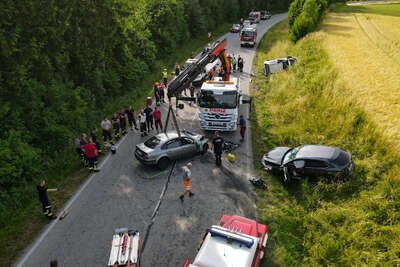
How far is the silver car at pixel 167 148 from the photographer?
15484mm

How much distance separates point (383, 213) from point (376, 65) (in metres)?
17.9

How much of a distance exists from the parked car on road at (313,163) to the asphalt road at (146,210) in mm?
1690

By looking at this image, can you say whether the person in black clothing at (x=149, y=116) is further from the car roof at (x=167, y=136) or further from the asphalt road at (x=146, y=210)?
the car roof at (x=167, y=136)

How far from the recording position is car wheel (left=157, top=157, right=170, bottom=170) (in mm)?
15654

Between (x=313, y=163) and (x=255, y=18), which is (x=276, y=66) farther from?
(x=255, y=18)

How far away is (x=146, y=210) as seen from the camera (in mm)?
12883

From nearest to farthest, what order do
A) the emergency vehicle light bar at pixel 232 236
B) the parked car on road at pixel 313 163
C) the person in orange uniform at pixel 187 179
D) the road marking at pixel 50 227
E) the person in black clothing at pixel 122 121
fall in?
the emergency vehicle light bar at pixel 232 236
the road marking at pixel 50 227
the person in orange uniform at pixel 187 179
the parked car on road at pixel 313 163
the person in black clothing at pixel 122 121

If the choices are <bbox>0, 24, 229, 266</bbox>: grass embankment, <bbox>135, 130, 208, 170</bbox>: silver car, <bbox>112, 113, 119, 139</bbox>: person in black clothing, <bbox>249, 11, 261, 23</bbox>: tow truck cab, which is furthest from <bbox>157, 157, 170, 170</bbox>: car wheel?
<bbox>249, 11, 261, 23</bbox>: tow truck cab

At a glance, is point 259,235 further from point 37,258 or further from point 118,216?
point 37,258

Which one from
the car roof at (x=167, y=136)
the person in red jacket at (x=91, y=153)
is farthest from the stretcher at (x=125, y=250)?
the car roof at (x=167, y=136)

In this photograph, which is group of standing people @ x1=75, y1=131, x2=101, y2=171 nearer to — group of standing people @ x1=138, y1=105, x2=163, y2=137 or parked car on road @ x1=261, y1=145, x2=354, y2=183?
group of standing people @ x1=138, y1=105, x2=163, y2=137

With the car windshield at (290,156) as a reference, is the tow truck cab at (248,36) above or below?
above

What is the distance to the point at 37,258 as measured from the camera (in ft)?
34.8

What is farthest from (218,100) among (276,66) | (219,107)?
(276,66)
